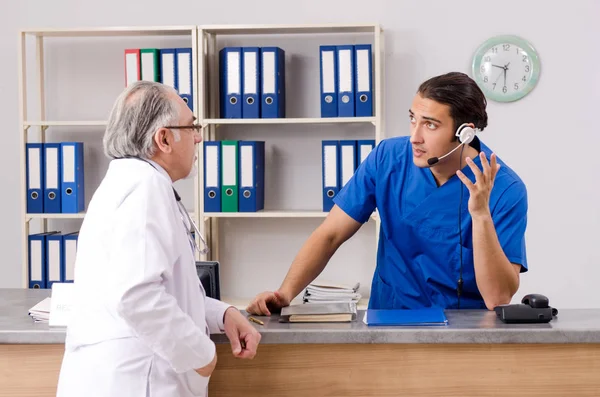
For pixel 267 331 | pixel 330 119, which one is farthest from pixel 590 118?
pixel 267 331

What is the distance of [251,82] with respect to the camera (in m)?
3.30

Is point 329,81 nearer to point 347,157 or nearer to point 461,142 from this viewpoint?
point 347,157

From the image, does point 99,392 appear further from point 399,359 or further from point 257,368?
point 399,359

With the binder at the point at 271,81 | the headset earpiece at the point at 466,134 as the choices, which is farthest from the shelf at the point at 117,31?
the headset earpiece at the point at 466,134

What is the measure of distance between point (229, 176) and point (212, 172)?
8cm

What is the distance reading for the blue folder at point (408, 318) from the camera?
5.12 feet

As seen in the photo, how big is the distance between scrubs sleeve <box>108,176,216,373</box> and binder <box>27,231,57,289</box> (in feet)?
7.39

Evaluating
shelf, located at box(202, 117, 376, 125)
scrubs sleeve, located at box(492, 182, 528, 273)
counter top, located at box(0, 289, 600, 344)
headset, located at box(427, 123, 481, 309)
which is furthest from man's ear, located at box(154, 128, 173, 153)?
shelf, located at box(202, 117, 376, 125)

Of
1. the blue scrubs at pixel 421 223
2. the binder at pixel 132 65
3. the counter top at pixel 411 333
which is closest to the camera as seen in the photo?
the counter top at pixel 411 333

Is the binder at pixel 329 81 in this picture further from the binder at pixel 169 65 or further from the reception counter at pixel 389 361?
the reception counter at pixel 389 361

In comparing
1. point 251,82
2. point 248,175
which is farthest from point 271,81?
point 248,175

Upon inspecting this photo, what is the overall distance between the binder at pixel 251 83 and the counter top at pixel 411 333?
1.81m

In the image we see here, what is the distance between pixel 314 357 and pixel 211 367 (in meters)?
0.29

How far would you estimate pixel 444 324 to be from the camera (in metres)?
1.56
